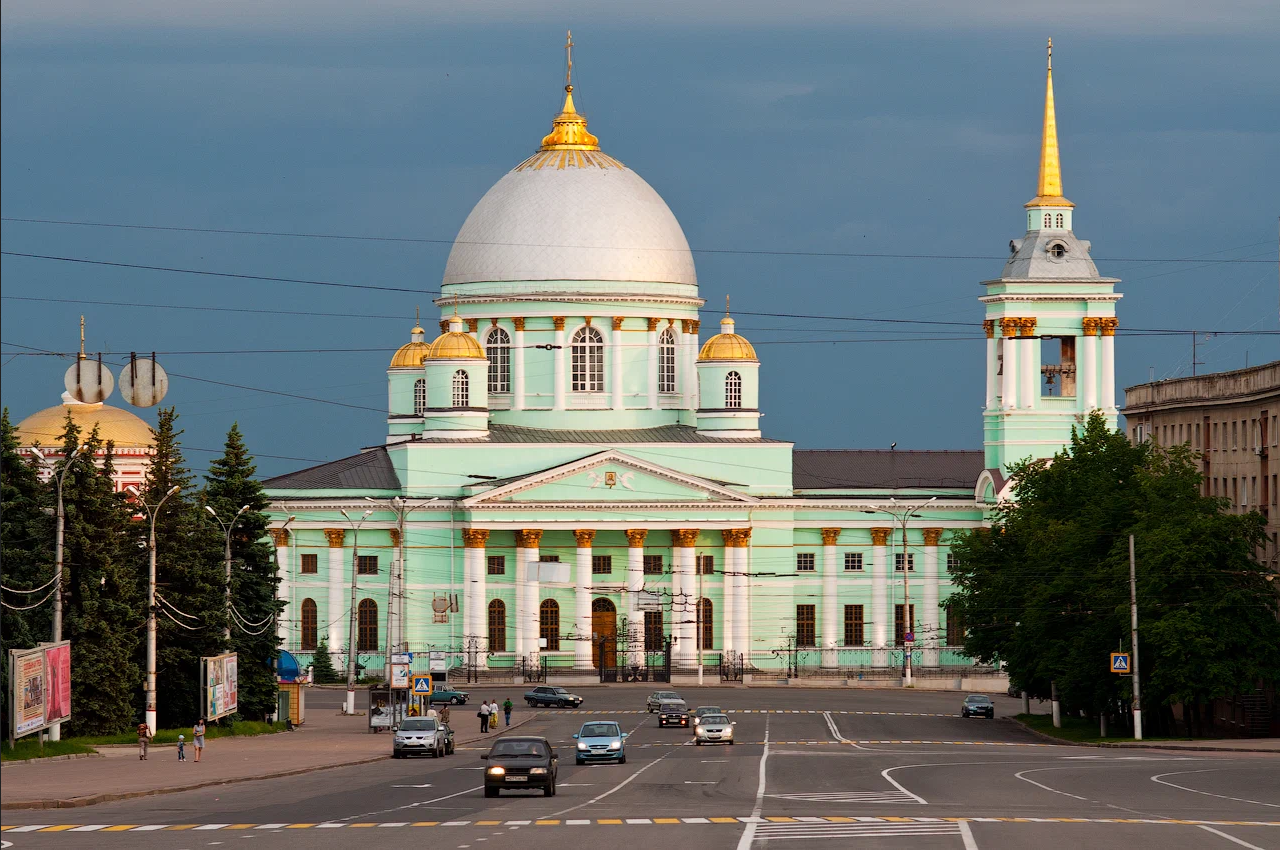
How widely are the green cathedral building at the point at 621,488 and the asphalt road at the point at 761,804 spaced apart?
43.1 m

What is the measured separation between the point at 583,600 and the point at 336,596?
11.4 m

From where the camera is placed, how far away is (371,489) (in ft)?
373

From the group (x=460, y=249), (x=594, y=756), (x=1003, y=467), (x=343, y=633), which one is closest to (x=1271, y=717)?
(x=594, y=756)

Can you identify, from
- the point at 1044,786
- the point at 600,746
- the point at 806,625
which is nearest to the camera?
the point at 1044,786

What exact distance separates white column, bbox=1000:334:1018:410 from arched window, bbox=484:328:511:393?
24144 millimetres

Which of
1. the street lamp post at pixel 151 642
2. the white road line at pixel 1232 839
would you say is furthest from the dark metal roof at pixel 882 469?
the white road line at pixel 1232 839

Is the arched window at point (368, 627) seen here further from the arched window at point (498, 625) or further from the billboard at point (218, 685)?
the billboard at point (218, 685)

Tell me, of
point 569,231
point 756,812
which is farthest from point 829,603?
point 756,812

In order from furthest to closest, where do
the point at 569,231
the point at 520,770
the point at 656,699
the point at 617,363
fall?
the point at 617,363
the point at 569,231
the point at 656,699
the point at 520,770

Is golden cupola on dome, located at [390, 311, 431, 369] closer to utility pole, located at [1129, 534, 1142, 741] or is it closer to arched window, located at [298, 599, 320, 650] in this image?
arched window, located at [298, 599, 320, 650]

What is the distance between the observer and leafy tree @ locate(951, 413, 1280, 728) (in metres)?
68.4

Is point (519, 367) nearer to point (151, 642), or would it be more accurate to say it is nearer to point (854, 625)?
point (854, 625)

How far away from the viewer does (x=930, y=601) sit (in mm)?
116125

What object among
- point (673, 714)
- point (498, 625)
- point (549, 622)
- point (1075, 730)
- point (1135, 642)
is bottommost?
point (1075, 730)
